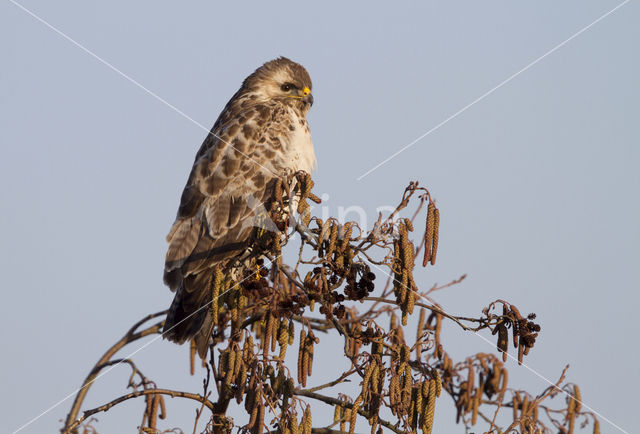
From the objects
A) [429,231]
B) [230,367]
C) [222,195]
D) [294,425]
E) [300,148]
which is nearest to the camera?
[294,425]

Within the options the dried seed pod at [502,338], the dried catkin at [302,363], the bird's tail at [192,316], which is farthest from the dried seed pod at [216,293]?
the dried seed pod at [502,338]

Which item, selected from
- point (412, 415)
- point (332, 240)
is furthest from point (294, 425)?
point (332, 240)

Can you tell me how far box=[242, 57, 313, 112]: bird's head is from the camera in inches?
283

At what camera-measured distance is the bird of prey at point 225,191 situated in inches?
201

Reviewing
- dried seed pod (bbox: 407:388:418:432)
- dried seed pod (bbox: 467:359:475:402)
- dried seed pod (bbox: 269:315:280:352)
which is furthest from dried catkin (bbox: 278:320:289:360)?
dried seed pod (bbox: 467:359:475:402)

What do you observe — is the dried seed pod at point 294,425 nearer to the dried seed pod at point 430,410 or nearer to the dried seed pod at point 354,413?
the dried seed pod at point 354,413

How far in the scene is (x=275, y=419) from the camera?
144 inches

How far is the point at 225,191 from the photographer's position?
5.81 m

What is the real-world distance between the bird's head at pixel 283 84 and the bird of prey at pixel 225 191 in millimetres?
42

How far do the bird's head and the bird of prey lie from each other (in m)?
0.04

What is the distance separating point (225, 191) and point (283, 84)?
1880mm

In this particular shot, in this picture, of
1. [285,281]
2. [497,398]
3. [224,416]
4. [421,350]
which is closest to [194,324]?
[285,281]

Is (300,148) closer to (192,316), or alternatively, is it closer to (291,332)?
(192,316)

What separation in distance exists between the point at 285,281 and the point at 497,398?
6.21 feet
